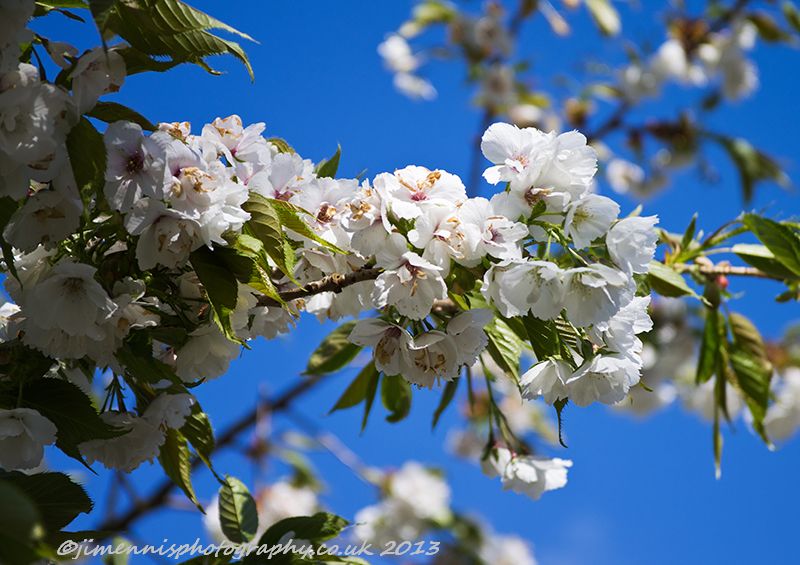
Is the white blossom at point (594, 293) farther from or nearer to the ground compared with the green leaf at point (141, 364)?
nearer to the ground

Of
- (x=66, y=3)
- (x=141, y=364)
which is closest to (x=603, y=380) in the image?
(x=141, y=364)

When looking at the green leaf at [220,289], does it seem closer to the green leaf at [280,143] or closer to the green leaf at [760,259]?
the green leaf at [280,143]

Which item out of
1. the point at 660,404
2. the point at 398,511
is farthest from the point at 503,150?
the point at 660,404

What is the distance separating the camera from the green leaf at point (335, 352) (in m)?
1.44

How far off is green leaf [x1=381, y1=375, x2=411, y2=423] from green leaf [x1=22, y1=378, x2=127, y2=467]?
548 mm

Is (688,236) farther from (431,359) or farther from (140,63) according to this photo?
(140,63)

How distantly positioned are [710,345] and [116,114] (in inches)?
41.4

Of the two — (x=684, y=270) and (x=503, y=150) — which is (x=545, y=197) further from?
(x=684, y=270)

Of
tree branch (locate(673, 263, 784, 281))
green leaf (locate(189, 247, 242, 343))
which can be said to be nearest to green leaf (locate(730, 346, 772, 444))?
tree branch (locate(673, 263, 784, 281))

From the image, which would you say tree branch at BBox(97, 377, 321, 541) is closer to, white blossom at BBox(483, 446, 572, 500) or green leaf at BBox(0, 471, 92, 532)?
white blossom at BBox(483, 446, 572, 500)

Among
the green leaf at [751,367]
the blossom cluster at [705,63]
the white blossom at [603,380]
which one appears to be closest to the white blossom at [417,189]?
the white blossom at [603,380]

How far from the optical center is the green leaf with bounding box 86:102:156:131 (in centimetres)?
89

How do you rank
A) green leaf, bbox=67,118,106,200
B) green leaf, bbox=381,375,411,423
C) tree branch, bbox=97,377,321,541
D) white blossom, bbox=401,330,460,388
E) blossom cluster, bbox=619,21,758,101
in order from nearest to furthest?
green leaf, bbox=67,118,106,200
white blossom, bbox=401,330,460,388
green leaf, bbox=381,375,411,423
tree branch, bbox=97,377,321,541
blossom cluster, bbox=619,21,758,101

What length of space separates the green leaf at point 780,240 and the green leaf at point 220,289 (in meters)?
0.78
